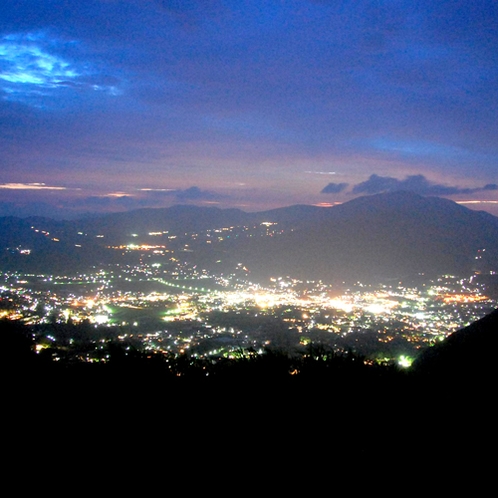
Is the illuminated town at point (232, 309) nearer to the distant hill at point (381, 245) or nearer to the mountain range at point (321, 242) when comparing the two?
the distant hill at point (381, 245)

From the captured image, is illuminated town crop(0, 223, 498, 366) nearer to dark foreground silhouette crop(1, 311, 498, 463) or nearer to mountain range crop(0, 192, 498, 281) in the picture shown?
dark foreground silhouette crop(1, 311, 498, 463)

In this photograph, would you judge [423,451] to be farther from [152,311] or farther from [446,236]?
[446,236]

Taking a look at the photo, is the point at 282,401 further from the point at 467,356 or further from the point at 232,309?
the point at 232,309

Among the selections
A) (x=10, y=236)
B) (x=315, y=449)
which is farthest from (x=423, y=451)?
(x=10, y=236)

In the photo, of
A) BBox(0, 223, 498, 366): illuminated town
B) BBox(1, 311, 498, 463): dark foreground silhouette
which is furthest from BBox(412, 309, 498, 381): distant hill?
BBox(0, 223, 498, 366): illuminated town

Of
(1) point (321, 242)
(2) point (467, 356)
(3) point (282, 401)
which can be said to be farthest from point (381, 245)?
(3) point (282, 401)
